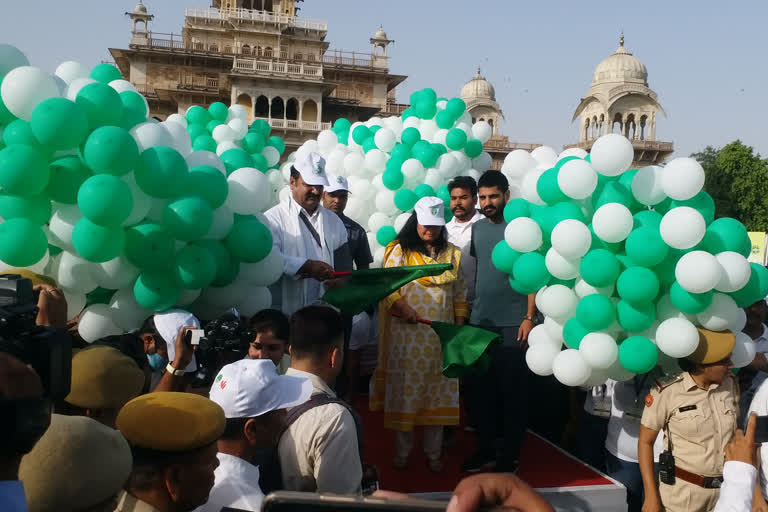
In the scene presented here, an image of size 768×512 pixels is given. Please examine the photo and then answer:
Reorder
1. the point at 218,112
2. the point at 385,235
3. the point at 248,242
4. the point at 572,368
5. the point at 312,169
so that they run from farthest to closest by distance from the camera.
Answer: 1. the point at 218,112
2. the point at 385,235
3. the point at 312,169
4. the point at 572,368
5. the point at 248,242

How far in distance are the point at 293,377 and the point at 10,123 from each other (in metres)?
1.89

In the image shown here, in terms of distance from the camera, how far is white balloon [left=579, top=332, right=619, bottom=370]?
3273 millimetres

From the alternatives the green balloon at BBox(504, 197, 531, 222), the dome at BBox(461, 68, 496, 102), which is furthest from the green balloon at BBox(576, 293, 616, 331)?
the dome at BBox(461, 68, 496, 102)

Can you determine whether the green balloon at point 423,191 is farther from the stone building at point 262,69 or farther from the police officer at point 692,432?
the stone building at point 262,69

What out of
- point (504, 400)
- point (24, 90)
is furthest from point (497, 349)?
point (24, 90)

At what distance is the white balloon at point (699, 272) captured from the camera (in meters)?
3.09

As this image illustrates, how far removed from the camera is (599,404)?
414 centimetres

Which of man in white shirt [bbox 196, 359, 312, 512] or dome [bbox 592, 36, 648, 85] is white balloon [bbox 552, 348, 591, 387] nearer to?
man in white shirt [bbox 196, 359, 312, 512]

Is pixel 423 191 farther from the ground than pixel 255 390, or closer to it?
farther from the ground

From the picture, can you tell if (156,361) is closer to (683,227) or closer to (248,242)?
(248,242)

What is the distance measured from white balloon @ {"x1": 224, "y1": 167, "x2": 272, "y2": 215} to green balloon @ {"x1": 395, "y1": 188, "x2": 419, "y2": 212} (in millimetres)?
2872

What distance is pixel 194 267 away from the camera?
10.1 feet

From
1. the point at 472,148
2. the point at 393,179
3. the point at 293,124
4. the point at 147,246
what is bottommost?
the point at 147,246

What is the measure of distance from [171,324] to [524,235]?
1829 mm
